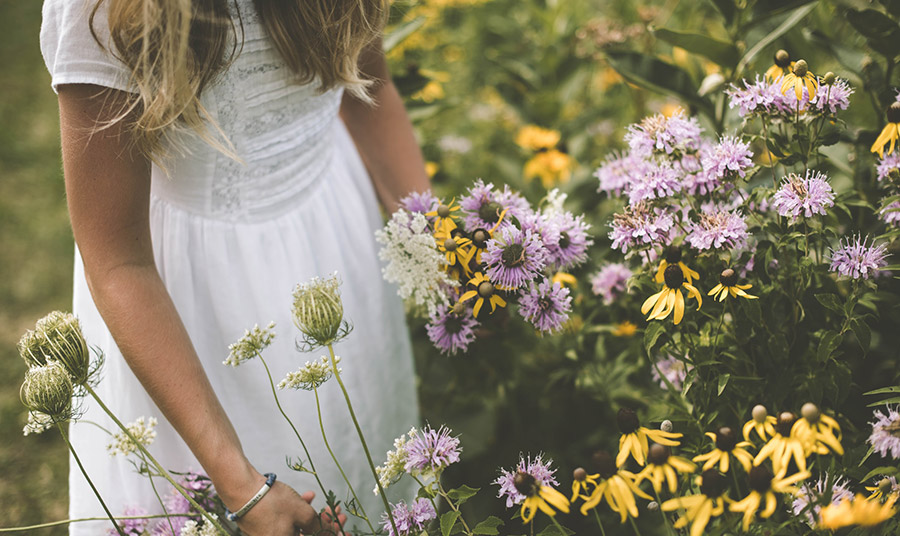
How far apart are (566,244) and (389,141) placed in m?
0.47

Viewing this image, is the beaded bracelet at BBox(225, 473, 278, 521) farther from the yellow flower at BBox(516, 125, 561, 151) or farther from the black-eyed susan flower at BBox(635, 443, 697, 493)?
the yellow flower at BBox(516, 125, 561, 151)

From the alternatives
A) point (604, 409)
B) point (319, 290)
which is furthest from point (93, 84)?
point (604, 409)

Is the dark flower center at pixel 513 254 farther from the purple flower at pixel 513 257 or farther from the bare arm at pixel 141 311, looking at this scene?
the bare arm at pixel 141 311

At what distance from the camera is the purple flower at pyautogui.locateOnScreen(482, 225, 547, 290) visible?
0.76m

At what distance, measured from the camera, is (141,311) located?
80cm

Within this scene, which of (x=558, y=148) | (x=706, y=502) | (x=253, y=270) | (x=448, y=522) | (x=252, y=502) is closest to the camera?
(x=706, y=502)

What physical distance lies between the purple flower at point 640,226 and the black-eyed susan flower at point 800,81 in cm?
18

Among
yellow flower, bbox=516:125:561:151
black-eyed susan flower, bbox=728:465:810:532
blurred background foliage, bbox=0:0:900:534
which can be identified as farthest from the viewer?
yellow flower, bbox=516:125:561:151

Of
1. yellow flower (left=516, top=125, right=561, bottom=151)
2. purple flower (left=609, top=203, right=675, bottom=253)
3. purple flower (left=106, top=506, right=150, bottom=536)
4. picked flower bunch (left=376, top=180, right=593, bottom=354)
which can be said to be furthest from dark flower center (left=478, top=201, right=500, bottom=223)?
yellow flower (left=516, top=125, right=561, bottom=151)

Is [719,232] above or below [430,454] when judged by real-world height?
above

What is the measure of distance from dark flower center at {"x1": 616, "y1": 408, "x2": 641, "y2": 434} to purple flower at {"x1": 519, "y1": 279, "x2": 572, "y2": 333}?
0.18 meters

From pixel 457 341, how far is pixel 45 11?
1.93 feet

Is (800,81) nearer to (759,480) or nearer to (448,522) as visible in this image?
(759,480)

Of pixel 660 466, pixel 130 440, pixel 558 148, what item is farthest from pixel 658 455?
pixel 558 148
